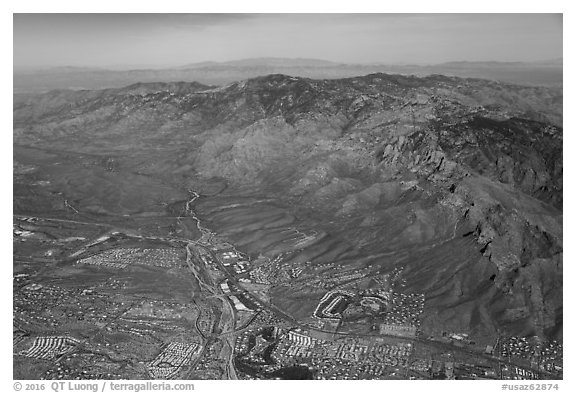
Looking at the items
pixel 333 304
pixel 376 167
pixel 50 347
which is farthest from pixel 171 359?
pixel 376 167

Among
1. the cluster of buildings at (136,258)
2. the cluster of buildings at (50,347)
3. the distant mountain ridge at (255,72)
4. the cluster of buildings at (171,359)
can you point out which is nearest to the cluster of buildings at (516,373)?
the cluster of buildings at (171,359)

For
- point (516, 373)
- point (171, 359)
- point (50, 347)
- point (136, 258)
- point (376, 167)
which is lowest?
point (516, 373)

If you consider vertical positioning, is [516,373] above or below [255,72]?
below

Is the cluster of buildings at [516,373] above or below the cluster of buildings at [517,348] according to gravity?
below

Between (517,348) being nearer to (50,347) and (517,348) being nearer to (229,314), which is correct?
(229,314)

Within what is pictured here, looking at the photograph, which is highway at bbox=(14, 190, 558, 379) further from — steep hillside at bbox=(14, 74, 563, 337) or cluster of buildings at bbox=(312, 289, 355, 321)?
cluster of buildings at bbox=(312, 289, 355, 321)

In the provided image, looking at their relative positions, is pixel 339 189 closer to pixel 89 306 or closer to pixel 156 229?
pixel 156 229

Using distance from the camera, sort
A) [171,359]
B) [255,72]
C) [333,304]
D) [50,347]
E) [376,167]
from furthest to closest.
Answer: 1. [255,72]
2. [376,167]
3. [333,304]
4. [50,347]
5. [171,359]

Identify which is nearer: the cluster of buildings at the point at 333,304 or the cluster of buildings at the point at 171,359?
the cluster of buildings at the point at 171,359

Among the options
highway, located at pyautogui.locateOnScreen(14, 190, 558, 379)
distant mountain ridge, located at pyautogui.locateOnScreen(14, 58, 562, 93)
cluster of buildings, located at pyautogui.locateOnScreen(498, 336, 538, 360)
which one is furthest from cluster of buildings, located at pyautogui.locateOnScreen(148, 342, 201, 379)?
distant mountain ridge, located at pyautogui.locateOnScreen(14, 58, 562, 93)

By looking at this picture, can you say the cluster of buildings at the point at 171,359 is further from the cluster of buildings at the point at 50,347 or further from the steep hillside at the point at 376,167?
the steep hillside at the point at 376,167
